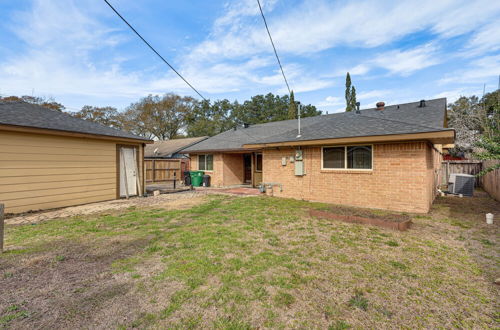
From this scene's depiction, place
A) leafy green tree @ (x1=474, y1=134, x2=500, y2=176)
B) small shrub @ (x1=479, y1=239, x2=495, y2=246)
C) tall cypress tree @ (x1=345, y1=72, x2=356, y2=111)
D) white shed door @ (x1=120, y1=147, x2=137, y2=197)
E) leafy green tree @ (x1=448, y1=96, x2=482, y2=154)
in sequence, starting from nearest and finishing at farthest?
small shrub @ (x1=479, y1=239, x2=495, y2=246) → leafy green tree @ (x1=474, y1=134, x2=500, y2=176) → white shed door @ (x1=120, y1=147, x2=137, y2=197) → leafy green tree @ (x1=448, y1=96, x2=482, y2=154) → tall cypress tree @ (x1=345, y1=72, x2=356, y2=111)

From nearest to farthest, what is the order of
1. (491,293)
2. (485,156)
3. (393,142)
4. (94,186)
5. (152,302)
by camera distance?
(152,302) → (491,293) → (485,156) → (393,142) → (94,186)

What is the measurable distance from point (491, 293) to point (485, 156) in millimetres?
4917

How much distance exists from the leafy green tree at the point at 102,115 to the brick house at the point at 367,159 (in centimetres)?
3543

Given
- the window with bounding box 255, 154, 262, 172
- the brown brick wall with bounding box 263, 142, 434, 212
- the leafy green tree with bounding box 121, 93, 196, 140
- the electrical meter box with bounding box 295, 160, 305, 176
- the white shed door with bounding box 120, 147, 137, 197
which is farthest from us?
the leafy green tree with bounding box 121, 93, 196, 140

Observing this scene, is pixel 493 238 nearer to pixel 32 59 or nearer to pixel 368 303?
pixel 368 303

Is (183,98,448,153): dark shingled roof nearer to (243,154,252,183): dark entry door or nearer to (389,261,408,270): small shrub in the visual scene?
(243,154,252,183): dark entry door

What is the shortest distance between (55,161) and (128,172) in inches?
109

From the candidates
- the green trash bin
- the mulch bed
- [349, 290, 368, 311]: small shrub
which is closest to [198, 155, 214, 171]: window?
the green trash bin

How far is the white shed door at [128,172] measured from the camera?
32.7ft

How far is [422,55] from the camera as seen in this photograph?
11.3 meters

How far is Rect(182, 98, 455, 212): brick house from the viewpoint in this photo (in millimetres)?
7277

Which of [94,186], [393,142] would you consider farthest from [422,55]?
[94,186]

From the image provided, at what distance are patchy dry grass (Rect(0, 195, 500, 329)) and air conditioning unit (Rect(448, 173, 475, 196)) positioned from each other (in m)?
7.02

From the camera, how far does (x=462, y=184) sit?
1121cm
